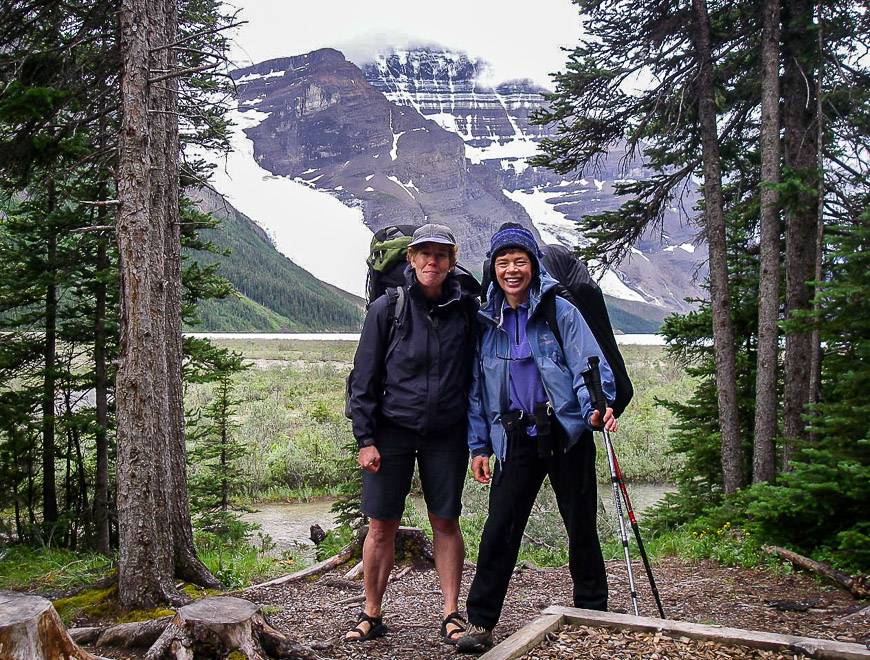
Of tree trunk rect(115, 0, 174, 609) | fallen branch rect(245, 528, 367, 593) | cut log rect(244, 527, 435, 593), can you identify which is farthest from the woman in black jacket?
cut log rect(244, 527, 435, 593)

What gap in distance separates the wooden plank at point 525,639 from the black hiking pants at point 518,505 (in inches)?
11.5

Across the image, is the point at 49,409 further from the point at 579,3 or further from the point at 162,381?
the point at 579,3

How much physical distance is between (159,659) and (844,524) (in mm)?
5214

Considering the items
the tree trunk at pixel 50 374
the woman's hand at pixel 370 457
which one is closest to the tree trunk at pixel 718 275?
the woman's hand at pixel 370 457

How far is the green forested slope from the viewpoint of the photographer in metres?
106

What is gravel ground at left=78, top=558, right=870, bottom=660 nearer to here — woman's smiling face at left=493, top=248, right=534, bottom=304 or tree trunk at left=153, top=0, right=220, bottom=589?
tree trunk at left=153, top=0, right=220, bottom=589

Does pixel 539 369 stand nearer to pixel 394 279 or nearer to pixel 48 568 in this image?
pixel 394 279

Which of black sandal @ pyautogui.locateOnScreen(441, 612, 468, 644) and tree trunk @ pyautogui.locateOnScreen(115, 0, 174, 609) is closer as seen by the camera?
black sandal @ pyautogui.locateOnScreen(441, 612, 468, 644)

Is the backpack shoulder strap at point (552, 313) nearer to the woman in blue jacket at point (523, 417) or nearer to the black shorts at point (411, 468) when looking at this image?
the woman in blue jacket at point (523, 417)

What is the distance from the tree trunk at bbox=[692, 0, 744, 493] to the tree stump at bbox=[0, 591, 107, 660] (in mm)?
7684

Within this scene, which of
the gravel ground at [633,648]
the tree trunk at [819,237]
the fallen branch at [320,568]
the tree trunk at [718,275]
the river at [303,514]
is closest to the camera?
the gravel ground at [633,648]

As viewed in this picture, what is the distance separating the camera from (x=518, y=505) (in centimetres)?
368

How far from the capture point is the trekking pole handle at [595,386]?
11.4 feet

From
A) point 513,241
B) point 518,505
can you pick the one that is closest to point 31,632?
point 518,505
